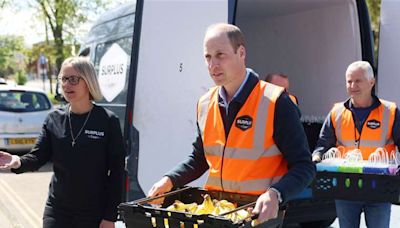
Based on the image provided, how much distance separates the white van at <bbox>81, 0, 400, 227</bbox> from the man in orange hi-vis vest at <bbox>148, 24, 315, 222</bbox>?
1704 millimetres

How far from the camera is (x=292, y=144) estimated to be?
2189 mm

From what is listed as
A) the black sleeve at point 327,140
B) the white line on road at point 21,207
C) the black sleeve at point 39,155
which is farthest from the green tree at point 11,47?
the black sleeve at point 39,155

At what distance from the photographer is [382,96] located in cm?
490

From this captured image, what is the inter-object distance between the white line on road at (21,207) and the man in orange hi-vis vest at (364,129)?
163 inches

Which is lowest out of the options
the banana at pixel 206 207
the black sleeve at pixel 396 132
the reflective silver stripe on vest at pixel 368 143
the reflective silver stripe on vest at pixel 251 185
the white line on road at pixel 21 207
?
the white line on road at pixel 21 207

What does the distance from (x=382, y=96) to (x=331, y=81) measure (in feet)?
4.42

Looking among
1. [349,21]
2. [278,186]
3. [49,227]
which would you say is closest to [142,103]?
[49,227]

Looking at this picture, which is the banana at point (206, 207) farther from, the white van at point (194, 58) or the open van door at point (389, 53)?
the open van door at point (389, 53)

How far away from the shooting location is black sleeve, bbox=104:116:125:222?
9.84 ft

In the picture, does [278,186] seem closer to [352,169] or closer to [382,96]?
[352,169]

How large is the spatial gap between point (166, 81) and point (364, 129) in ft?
4.95

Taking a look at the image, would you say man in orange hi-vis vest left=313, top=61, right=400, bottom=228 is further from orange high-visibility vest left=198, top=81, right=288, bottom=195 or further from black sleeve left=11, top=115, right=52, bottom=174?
black sleeve left=11, top=115, right=52, bottom=174

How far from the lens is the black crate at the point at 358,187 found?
10.6ft

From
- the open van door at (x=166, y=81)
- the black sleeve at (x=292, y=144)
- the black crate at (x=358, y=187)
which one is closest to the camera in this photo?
the black sleeve at (x=292, y=144)
